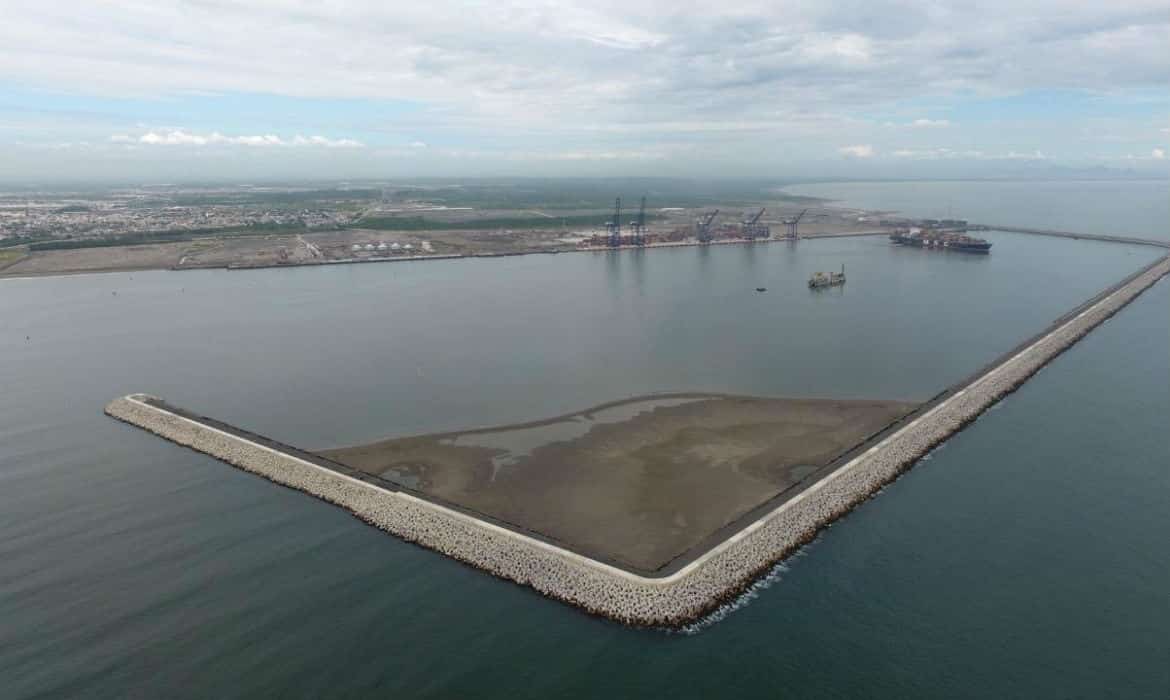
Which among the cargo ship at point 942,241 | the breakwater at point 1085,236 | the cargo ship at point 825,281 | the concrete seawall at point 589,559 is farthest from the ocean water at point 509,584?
the breakwater at point 1085,236

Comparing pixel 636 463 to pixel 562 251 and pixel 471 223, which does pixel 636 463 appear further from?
pixel 471 223

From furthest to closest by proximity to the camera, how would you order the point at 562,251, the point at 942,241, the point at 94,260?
the point at 562,251, the point at 942,241, the point at 94,260

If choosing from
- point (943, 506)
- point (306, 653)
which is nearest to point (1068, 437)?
point (943, 506)

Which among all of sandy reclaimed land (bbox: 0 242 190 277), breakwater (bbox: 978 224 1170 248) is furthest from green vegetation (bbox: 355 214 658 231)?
breakwater (bbox: 978 224 1170 248)

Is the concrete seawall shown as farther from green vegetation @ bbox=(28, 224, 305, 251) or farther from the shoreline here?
green vegetation @ bbox=(28, 224, 305, 251)

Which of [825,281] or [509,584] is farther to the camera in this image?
[825,281]

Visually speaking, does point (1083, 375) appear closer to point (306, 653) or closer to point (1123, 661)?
point (1123, 661)

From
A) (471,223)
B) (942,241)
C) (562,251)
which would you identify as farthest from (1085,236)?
(471,223)
